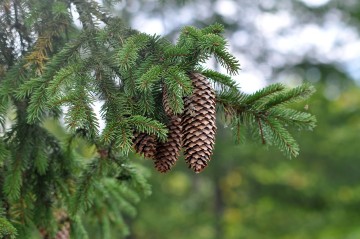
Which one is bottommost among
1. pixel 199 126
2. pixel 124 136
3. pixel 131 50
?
pixel 124 136

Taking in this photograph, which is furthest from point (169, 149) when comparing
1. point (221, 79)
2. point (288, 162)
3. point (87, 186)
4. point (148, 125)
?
point (288, 162)

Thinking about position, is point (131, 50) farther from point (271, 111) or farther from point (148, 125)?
point (271, 111)

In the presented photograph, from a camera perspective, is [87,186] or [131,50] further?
[87,186]

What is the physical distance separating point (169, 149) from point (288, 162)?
983 cm

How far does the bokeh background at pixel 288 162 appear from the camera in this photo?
10891 mm

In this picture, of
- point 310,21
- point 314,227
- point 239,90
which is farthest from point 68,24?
point 310,21

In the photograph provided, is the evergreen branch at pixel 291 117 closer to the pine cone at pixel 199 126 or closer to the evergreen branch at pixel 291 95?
the evergreen branch at pixel 291 95

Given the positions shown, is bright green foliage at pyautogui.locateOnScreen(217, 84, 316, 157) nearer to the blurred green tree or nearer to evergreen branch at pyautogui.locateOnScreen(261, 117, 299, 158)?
evergreen branch at pyautogui.locateOnScreen(261, 117, 299, 158)

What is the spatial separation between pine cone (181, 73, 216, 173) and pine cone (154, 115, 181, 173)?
6 cm

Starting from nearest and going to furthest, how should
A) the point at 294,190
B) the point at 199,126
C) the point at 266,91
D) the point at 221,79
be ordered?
the point at 199,126, the point at 221,79, the point at 266,91, the point at 294,190

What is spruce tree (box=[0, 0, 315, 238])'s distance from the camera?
199 centimetres

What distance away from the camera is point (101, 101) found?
82.7 inches

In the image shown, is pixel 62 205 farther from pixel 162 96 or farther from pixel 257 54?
pixel 257 54

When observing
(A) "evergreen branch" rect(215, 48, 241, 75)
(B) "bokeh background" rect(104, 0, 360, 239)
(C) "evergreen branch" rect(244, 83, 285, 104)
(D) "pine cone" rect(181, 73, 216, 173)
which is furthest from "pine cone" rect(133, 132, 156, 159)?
(B) "bokeh background" rect(104, 0, 360, 239)
